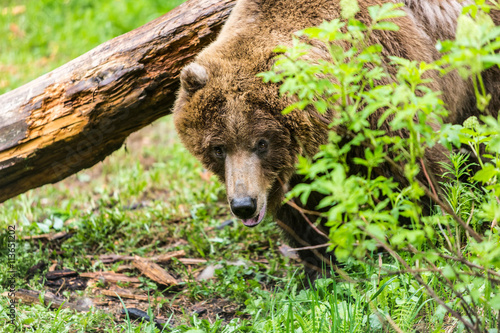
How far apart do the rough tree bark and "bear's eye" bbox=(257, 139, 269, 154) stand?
1122 millimetres

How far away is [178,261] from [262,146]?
60.3 inches

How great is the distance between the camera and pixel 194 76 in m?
3.65

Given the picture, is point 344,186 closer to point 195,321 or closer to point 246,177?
point 246,177

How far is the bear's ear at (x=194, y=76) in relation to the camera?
365 centimetres

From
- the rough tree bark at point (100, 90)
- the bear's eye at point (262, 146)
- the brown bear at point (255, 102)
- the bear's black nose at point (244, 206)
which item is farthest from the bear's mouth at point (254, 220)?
the rough tree bark at point (100, 90)

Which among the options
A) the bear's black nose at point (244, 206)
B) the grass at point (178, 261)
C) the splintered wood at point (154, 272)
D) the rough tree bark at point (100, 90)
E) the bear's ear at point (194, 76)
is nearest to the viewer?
the grass at point (178, 261)

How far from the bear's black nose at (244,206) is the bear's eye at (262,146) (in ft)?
1.25

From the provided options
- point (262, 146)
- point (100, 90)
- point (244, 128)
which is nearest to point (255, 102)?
point (244, 128)

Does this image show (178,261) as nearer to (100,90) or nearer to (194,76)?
(100,90)

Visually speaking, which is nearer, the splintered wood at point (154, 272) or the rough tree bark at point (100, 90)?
the rough tree bark at point (100, 90)

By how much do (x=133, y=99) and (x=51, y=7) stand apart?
6.88 m

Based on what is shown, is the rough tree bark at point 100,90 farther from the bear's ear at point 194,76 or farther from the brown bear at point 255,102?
the bear's ear at point 194,76

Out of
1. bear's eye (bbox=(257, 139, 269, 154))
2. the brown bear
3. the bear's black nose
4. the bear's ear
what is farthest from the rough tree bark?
the bear's black nose

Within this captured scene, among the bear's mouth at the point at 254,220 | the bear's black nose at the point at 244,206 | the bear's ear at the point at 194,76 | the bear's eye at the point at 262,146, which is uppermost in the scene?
the bear's ear at the point at 194,76
